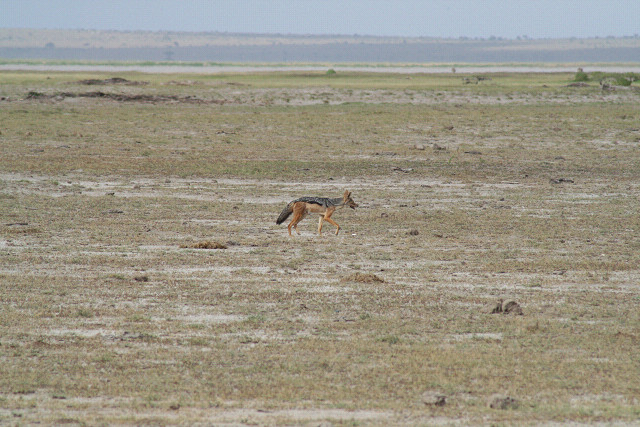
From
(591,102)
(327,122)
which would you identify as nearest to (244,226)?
(327,122)

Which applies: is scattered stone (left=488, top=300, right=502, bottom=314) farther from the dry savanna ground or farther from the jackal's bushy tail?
the jackal's bushy tail

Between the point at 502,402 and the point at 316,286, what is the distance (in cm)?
462

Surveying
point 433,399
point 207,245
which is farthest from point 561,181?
point 433,399

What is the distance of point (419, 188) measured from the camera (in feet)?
70.0

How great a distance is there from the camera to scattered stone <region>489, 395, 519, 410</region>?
24.7 feet

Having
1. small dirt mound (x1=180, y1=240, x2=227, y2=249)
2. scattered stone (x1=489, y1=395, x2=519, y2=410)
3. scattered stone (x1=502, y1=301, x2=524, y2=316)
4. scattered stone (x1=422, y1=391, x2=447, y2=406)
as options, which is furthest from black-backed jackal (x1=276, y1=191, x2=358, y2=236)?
scattered stone (x1=489, y1=395, x2=519, y2=410)

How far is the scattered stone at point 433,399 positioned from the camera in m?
7.59

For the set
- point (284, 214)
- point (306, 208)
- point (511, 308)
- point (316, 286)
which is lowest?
point (316, 286)

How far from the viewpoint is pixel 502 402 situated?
7539 mm

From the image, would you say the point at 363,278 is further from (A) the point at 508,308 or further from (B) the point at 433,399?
(B) the point at 433,399

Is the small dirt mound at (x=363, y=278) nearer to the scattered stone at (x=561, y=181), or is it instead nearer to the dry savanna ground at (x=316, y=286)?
the dry savanna ground at (x=316, y=286)

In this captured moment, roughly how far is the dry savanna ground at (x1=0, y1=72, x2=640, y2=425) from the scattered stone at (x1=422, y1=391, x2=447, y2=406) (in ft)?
0.16

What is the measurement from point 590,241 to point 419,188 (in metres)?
6.88

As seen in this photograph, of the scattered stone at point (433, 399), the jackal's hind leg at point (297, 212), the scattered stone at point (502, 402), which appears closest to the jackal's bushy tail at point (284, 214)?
the jackal's hind leg at point (297, 212)
